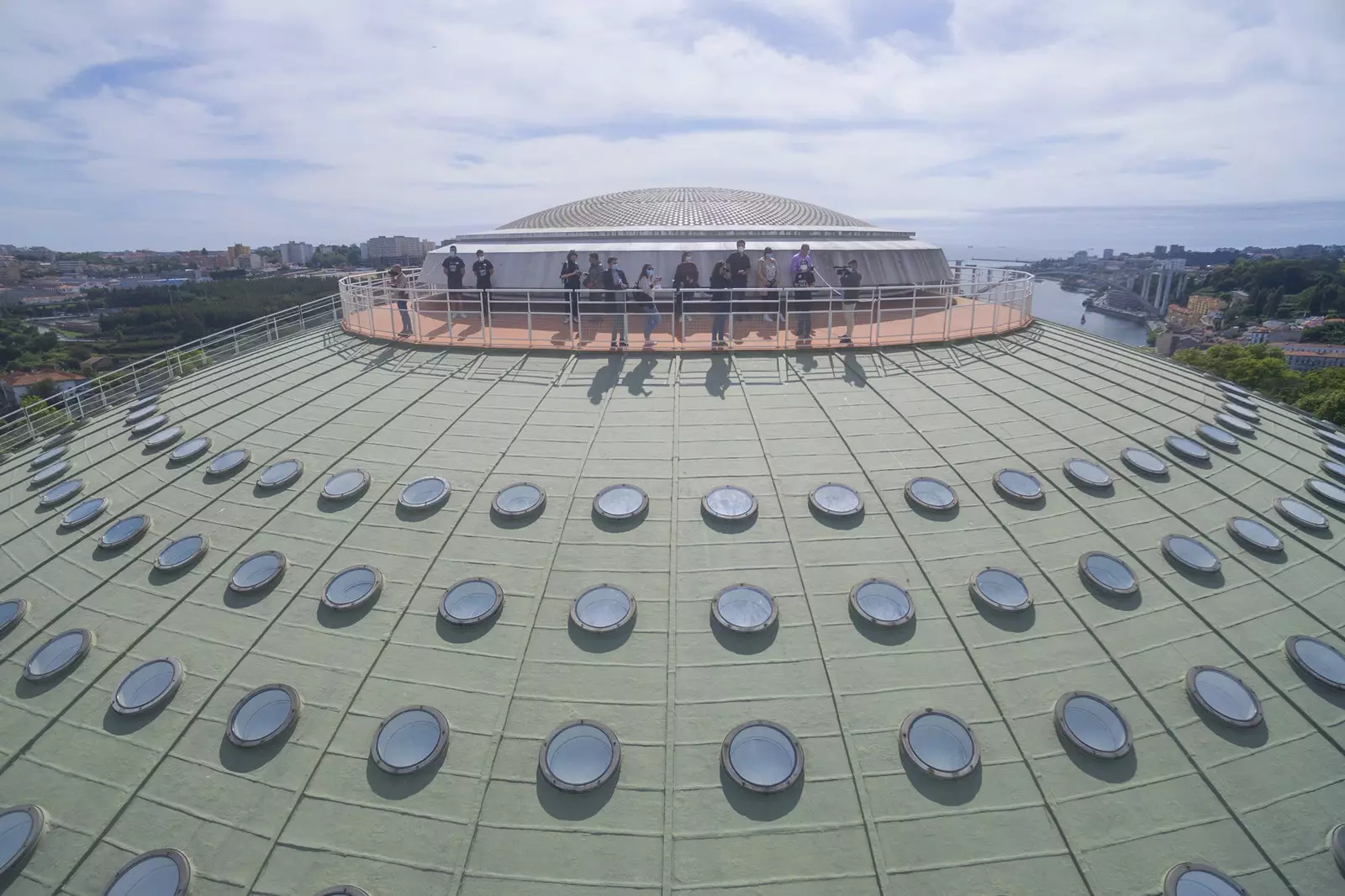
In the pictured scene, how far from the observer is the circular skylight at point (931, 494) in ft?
41.2

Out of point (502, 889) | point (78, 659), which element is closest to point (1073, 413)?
point (502, 889)

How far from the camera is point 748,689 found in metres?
9.59

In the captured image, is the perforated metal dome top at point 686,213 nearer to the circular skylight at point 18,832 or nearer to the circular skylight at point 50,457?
the circular skylight at point 50,457

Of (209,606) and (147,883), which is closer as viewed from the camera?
(147,883)

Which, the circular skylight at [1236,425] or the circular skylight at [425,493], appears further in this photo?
the circular skylight at [1236,425]

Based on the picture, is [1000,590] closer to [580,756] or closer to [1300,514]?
[580,756]

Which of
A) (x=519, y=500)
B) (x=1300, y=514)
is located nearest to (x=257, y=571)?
(x=519, y=500)

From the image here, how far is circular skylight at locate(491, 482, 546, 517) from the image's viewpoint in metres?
12.3

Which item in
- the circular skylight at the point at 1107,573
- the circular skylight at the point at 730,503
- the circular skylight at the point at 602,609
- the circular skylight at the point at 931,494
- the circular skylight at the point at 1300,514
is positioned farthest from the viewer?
the circular skylight at the point at 1300,514

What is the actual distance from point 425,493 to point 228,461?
5.72 m

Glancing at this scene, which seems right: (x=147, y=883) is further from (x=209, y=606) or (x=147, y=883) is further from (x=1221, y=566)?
(x=1221, y=566)

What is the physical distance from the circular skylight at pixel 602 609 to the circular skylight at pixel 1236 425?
56.1ft

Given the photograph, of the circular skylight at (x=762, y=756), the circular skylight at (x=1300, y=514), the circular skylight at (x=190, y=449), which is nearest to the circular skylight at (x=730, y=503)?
the circular skylight at (x=762, y=756)

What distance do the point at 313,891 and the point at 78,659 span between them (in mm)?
6751
